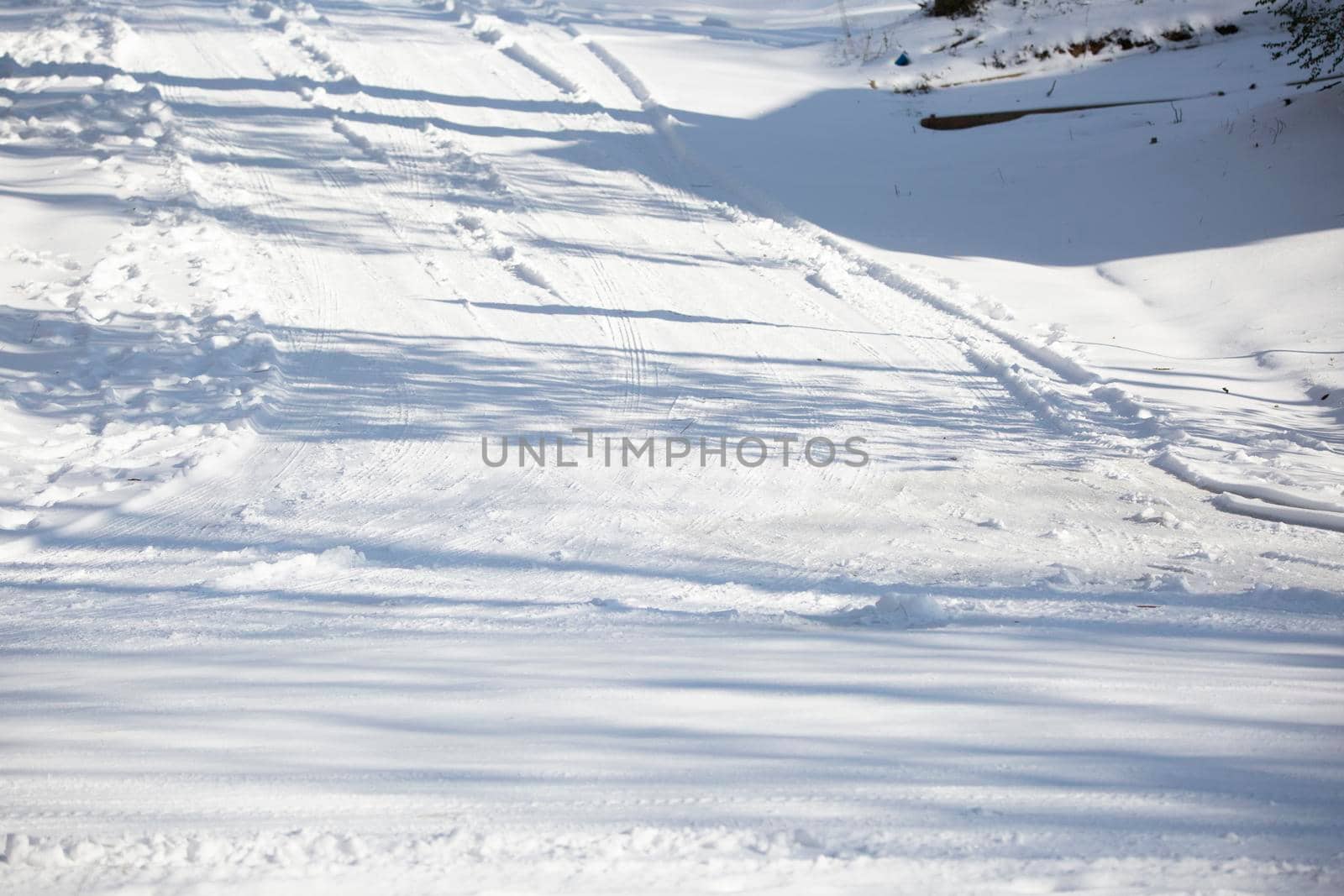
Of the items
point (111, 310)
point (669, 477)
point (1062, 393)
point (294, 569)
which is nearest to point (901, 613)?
point (669, 477)

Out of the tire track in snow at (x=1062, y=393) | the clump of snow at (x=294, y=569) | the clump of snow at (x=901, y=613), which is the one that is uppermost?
the tire track in snow at (x=1062, y=393)

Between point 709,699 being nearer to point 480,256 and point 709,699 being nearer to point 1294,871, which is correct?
point 1294,871

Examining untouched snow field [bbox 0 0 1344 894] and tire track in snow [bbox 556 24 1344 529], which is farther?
tire track in snow [bbox 556 24 1344 529]

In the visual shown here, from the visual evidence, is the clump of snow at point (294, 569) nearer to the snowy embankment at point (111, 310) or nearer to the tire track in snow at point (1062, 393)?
the snowy embankment at point (111, 310)

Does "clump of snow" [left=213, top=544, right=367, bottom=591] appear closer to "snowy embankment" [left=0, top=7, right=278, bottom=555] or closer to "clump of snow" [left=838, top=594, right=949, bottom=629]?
"snowy embankment" [left=0, top=7, right=278, bottom=555]

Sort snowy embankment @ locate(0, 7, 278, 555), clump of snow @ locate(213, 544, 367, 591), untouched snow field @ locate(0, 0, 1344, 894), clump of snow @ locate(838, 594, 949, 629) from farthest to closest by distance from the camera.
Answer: snowy embankment @ locate(0, 7, 278, 555)
clump of snow @ locate(213, 544, 367, 591)
clump of snow @ locate(838, 594, 949, 629)
untouched snow field @ locate(0, 0, 1344, 894)

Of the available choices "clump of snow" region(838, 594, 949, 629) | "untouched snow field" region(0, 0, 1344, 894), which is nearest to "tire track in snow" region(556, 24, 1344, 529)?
"untouched snow field" region(0, 0, 1344, 894)

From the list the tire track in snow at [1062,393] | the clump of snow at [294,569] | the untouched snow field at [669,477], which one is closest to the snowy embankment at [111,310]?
the untouched snow field at [669,477]

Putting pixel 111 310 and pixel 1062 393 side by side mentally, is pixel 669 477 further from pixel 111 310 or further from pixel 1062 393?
pixel 111 310

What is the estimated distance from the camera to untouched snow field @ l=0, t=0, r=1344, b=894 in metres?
2.93

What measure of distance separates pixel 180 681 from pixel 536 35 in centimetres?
1405

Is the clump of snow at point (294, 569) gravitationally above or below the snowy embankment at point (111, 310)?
below

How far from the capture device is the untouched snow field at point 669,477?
2934 millimetres

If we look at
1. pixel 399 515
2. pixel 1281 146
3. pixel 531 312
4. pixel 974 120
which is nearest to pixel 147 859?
pixel 399 515
